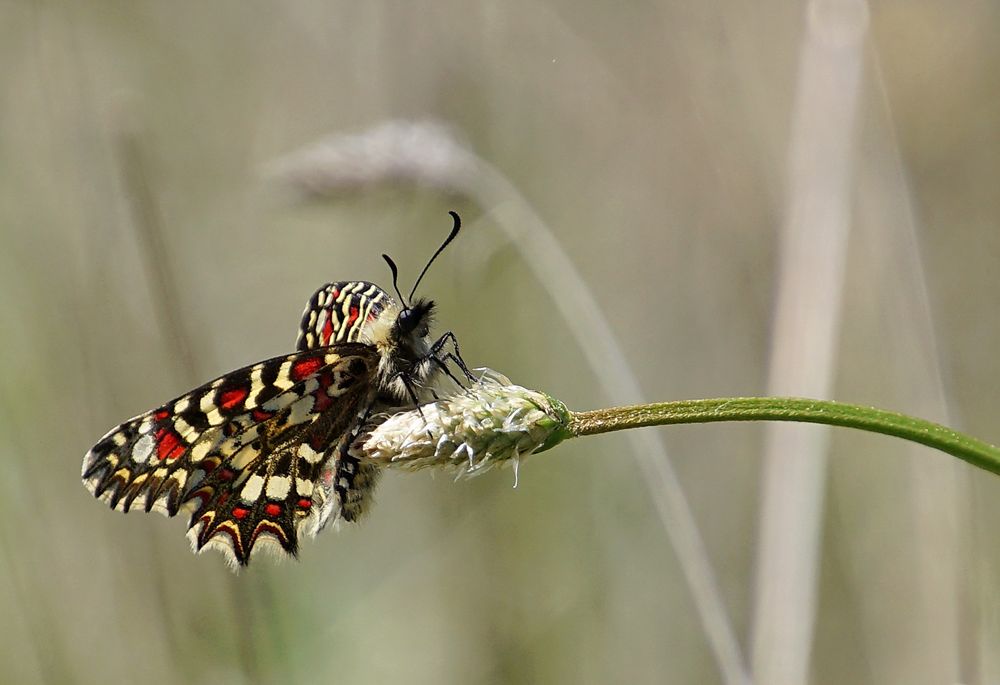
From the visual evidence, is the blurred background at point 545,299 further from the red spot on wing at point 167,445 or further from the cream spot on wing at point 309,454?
the cream spot on wing at point 309,454

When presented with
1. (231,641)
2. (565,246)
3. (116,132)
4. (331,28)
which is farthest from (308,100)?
(231,641)

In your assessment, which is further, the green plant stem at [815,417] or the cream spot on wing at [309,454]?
the cream spot on wing at [309,454]

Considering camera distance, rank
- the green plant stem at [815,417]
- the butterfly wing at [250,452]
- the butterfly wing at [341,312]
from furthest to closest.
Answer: the butterfly wing at [341,312], the butterfly wing at [250,452], the green plant stem at [815,417]

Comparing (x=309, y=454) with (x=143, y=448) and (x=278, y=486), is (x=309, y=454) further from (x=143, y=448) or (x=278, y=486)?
(x=143, y=448)

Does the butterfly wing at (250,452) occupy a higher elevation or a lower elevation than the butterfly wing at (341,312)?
lower

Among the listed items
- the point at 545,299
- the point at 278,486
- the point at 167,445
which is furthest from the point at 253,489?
the point at 545,299

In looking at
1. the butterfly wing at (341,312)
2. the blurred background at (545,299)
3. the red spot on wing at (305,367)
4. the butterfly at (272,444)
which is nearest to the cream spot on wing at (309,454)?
the butterfly at (272,444)

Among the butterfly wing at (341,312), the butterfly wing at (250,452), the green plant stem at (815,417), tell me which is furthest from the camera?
the butterfly wing at (341,312)
